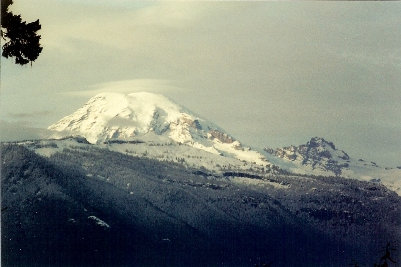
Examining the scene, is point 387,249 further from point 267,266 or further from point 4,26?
point 4,26

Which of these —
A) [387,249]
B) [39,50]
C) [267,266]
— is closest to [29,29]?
[39,50]

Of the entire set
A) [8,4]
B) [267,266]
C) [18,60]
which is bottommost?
[267,266]

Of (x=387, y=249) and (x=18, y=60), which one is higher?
(x=18, y=60)

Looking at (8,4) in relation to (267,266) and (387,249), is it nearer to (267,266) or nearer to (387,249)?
(267,266)

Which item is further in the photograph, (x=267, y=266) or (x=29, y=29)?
(x=29, y=29)

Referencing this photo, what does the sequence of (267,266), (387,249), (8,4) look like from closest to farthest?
(387,249), (267,266), (8,4)

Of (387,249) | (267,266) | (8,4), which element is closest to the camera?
(387,249)

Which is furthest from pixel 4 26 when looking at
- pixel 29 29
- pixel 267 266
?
pixel 267 266
